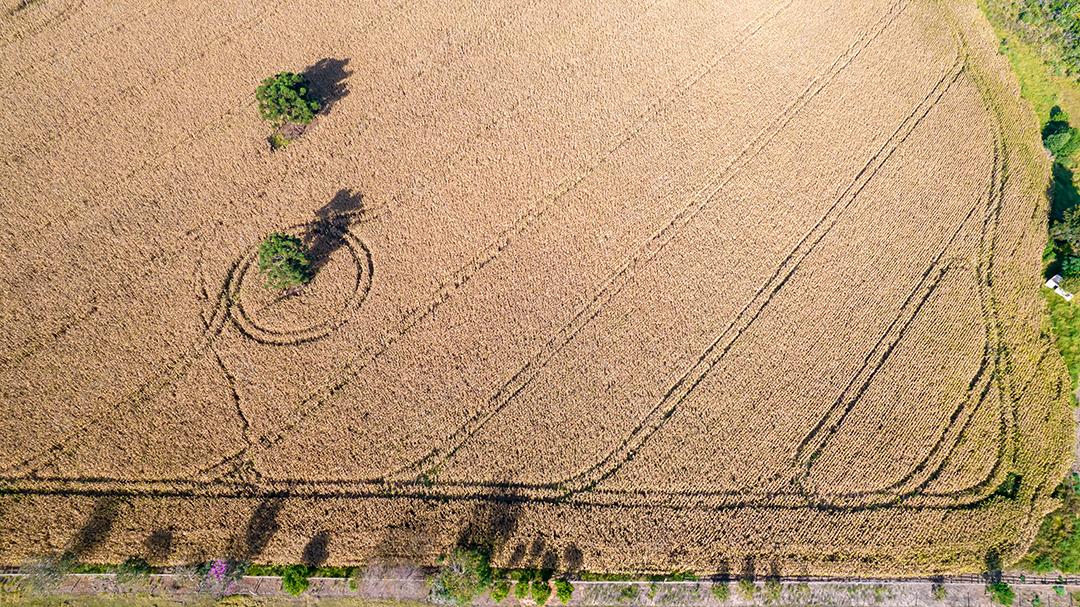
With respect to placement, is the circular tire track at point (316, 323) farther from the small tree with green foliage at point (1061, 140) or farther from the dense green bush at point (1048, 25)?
the dense green bush at point (1048, 25)

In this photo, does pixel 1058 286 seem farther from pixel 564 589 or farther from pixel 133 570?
pixel 133 570

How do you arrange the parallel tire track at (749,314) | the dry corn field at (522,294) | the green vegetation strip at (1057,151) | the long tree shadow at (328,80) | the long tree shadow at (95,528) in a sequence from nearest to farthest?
the long tree shadow at (95,528)
the dry corn field at (522,294)
the green vegetation strip at (1057,151)
the parallel tire track at (749,314)
the long tree shadow at (328,80)

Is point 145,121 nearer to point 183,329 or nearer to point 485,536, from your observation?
point 183,329

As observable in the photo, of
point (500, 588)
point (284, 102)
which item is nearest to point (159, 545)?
point (500, 588)

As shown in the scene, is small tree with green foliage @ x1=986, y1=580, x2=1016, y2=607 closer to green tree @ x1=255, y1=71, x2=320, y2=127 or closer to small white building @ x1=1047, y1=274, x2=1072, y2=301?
small white building @ x1=1047, y1=274, x2=1072, y2=301

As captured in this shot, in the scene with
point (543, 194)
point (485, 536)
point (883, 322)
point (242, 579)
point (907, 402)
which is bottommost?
point (242, 579)

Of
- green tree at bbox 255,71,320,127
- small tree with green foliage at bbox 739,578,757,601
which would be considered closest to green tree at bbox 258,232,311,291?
green tree at bbox 255,71,320,127

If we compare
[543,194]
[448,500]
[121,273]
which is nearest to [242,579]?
[448,500]

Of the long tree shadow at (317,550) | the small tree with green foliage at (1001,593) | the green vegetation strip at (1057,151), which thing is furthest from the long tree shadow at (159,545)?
the green vegetation strip at (1057,151)
